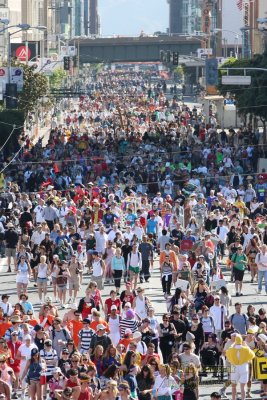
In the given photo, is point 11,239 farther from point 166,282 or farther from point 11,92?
point 11,92

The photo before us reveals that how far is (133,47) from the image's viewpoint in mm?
176875

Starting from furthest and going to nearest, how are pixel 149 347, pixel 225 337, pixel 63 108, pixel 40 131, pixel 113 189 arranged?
pixel 63 108, pixel 40 131, pixel 113 189, pixel 225 337, pixel 149 347

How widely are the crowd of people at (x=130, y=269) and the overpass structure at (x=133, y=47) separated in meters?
113

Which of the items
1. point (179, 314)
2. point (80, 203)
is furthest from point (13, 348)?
point (80, 203)

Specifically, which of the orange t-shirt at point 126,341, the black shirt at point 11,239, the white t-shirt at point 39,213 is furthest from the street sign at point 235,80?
the orange t-shirt at point 126,341

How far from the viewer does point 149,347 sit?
2203 centimetres

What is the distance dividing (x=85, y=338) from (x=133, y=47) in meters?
154

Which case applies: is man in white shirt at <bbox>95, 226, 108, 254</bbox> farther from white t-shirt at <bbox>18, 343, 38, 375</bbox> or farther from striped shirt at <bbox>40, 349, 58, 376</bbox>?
striped shirt at <bbox>40, 349, 58, 376</bbox>

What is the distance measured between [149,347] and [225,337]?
2.15 metres

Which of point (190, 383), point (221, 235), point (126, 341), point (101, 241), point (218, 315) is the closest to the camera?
point (190, 383)

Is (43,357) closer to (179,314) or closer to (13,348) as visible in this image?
(13,348)

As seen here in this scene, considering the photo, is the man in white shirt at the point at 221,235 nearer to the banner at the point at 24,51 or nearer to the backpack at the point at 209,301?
the backpack at the point at 209,301

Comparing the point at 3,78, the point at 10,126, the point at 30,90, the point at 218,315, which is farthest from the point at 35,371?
the point at 30,90

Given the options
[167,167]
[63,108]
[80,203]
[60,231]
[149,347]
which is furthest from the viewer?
[63,108]
